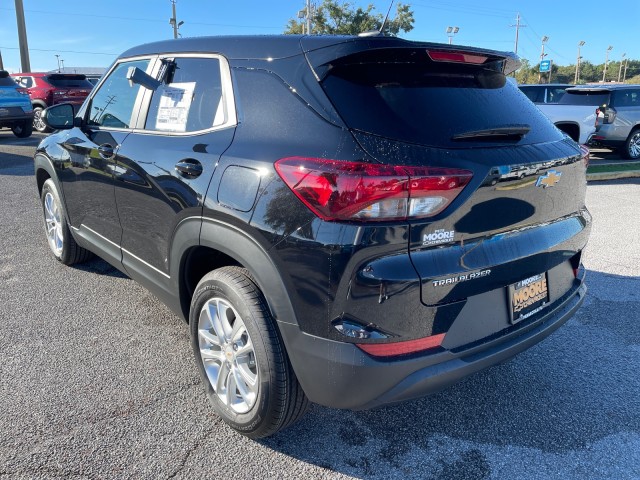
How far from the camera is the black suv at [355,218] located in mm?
1895

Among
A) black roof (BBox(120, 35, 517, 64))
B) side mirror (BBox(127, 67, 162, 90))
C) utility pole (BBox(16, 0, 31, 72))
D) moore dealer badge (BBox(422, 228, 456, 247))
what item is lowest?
moore dealer badge (BBox(422, 228, 456, 247))

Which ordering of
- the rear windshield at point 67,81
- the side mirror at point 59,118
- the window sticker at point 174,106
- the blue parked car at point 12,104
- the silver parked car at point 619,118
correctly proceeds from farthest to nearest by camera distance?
the rear windshield at point 67,81 → the blue parked car at point 12,104 → the silver parked car at point 619,118 → the side mirror at point 59,118 → the window sticker at point 174,106

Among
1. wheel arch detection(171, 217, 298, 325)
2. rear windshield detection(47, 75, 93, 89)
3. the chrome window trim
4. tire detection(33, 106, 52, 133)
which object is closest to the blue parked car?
tire detection(33, 106, 52, 133)

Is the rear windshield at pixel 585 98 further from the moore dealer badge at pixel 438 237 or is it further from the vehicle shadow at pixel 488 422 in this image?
the moore dealer badge at pixel 438 237

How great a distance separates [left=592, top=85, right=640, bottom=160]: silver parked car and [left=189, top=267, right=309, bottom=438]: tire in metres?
12.1

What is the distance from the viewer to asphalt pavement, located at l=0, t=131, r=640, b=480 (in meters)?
2.26

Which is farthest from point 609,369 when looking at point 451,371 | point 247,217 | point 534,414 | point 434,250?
point 247,217

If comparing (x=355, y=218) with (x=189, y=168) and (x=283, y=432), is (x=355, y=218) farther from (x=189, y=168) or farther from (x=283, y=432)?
A: (x=283, y=432)

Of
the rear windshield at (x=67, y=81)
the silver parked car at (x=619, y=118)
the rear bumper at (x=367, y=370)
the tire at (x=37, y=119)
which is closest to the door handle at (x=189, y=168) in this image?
the rear bumper at (x=367, y=370)

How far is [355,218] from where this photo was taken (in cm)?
187

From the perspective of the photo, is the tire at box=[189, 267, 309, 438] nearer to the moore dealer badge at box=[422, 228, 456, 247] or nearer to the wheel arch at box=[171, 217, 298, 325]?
the wheel arch at box=[171, 217, 298, 325]

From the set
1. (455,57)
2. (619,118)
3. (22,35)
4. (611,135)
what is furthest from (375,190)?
(22,35)

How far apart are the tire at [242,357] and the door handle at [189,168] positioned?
47cm

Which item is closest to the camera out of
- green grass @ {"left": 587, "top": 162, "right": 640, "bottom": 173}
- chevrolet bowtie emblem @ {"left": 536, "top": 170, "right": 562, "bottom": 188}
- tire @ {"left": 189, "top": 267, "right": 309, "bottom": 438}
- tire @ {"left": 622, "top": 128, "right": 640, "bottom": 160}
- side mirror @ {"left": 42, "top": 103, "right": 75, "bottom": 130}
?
tire @ {"left": 189, "top": 267, "right": 309, "bottom": 438}
